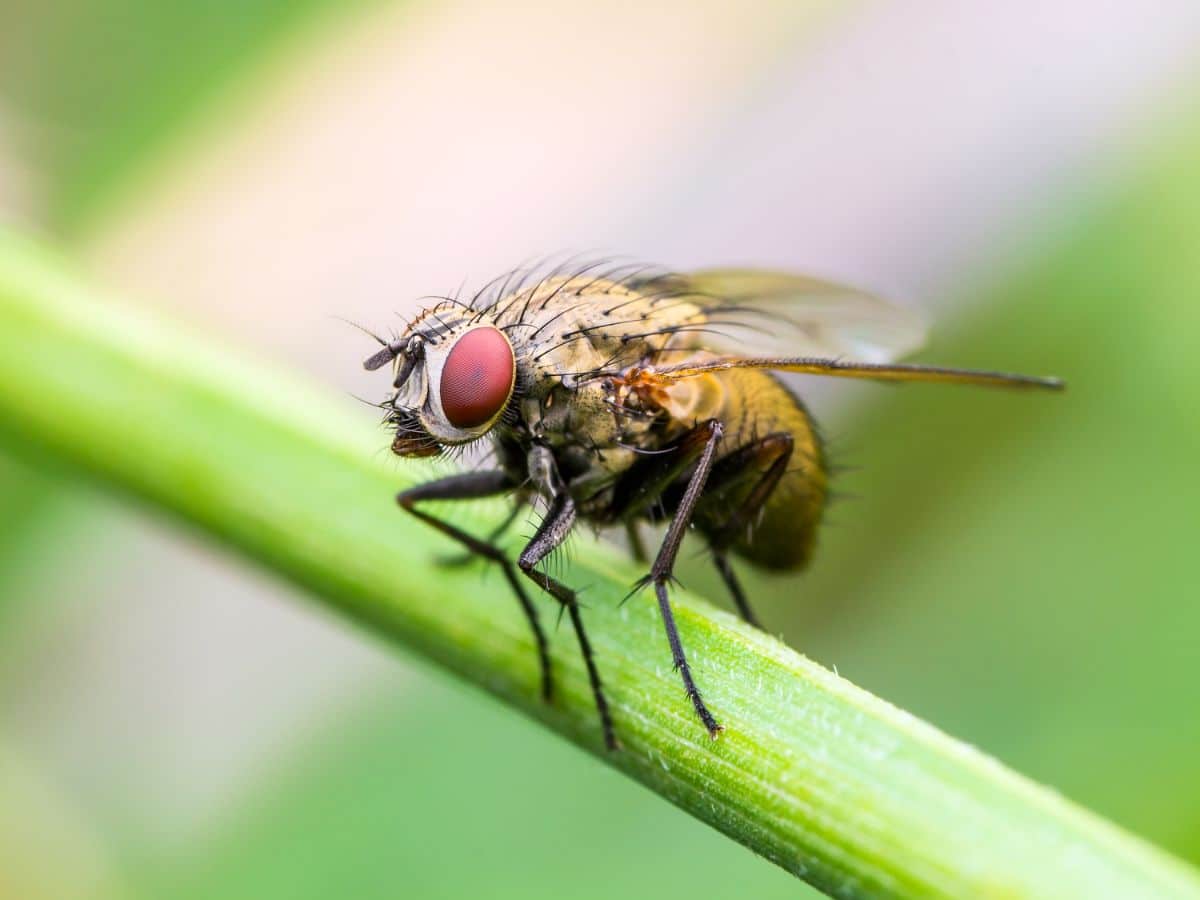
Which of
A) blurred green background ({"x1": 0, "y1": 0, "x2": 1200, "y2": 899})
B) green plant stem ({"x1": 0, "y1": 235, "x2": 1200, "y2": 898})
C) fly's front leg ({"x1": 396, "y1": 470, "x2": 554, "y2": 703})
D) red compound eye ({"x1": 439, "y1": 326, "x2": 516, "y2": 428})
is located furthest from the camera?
blurred green background ({"x1": 0, "y1": 0, "x2": 1200, "y2": 899})

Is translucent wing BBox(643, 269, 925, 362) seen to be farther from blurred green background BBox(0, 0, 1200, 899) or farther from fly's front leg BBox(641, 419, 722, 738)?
blurred green background BBox(0, 0, 1200, 899)

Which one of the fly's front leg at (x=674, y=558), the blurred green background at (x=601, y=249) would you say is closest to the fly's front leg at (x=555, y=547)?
the fly's front leg at (x=674, y=558)

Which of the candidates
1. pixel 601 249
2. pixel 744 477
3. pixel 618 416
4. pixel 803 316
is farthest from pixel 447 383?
pixel 601 249

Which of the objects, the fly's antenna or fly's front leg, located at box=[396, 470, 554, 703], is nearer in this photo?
fly's front leg, located at box=[396, 470, 554, 703]

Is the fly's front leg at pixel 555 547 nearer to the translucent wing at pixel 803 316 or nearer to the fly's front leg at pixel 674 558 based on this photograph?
the fly's front leg at pixel 674 558

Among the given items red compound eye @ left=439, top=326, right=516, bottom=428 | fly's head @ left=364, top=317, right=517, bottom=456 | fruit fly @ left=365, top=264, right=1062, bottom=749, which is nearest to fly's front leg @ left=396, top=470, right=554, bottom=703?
fruit fly @ left=365, top=264, right=1062, bottom=749

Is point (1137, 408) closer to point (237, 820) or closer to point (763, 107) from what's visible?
point (763, 107)

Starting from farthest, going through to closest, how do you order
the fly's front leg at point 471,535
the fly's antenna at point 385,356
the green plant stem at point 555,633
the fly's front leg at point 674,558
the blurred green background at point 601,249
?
the blurred green background at point 601,249
the fly's antenna at point 385,356
the fly's front leg at point 471,535
the fly's front leg at point 674,558
the green plant stem at point 555,633
